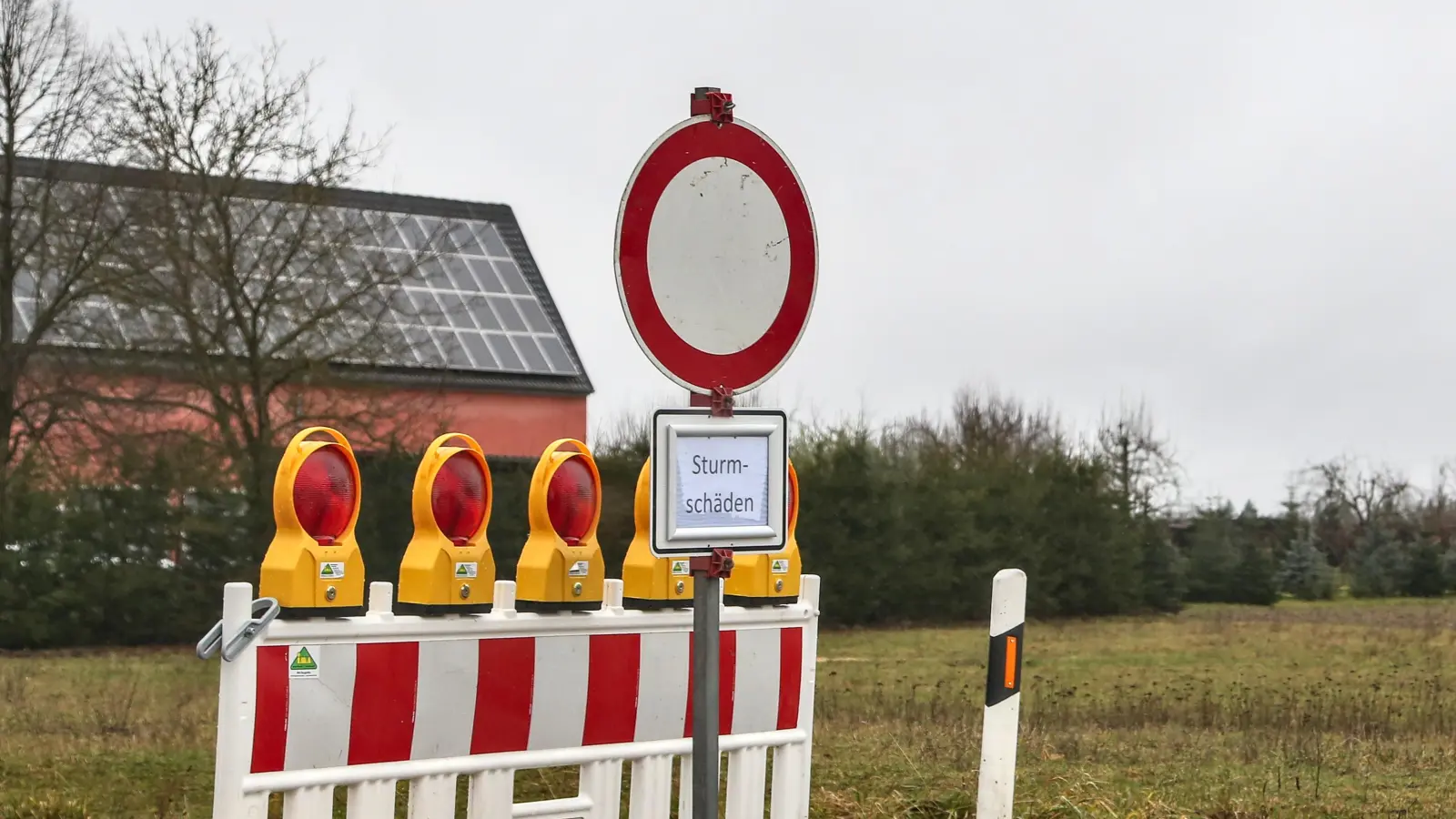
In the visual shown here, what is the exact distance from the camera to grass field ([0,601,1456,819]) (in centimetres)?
741

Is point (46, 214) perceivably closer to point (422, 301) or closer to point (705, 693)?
point (422, 301)

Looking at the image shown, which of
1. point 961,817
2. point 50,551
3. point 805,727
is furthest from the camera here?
point 50,551

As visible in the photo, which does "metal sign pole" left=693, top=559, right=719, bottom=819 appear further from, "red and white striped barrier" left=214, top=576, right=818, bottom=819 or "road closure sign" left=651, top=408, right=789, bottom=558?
"red and white striped barrier" left=214, top=576, right=818, bottom=819

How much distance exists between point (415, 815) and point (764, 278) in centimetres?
185

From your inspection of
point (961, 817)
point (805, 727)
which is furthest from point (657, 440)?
point (961, 817)

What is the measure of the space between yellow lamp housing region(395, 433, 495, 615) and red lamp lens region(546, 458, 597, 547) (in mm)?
254

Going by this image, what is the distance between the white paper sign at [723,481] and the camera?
441 centimetres

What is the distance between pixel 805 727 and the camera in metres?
6.14

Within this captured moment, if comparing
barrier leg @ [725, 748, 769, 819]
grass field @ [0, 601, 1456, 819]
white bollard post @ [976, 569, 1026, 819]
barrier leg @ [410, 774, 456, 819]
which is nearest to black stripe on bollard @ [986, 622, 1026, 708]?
white bollard post @ [976, 569, 1026, 819]

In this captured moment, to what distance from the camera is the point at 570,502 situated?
5492 mm

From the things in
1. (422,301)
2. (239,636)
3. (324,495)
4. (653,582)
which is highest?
(422,301)

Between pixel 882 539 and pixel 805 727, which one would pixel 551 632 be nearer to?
pixel 805 727

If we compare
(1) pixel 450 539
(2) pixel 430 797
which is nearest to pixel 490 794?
(2) pixel 430 797

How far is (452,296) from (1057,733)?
28220mm
